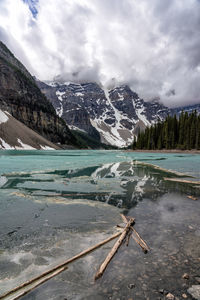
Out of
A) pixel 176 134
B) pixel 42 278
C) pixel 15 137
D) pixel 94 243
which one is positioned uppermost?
pixel 176 134

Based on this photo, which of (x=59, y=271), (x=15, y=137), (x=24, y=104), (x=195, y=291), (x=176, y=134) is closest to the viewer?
(x=195, y=291)

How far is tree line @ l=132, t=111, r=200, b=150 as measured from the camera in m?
79.3

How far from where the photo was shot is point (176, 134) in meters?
92.6

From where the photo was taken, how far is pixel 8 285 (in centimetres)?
354

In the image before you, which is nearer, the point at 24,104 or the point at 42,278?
the point at 42,278

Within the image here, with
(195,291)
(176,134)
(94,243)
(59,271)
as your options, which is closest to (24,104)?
(176,134)

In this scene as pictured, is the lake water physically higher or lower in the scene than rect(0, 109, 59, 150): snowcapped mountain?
lower

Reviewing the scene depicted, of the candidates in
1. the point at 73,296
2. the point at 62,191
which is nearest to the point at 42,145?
the point at 62,191

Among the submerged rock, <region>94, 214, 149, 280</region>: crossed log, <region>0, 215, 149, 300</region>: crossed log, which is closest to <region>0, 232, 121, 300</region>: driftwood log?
<region>0, 215, 149, 300</region>: crossed log

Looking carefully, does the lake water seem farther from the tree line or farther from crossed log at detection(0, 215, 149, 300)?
the tree line

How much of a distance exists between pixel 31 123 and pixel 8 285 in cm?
17534

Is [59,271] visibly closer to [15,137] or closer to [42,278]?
[42,278]

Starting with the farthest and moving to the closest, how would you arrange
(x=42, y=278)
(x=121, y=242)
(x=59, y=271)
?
(x=121, y=242) < (x=59, y=271) < (x=42, y=278)

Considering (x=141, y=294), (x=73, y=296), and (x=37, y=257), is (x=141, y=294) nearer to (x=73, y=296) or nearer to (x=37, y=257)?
(x=73, y=296)
